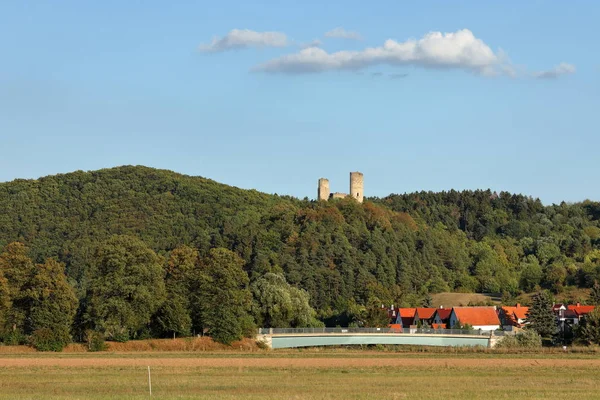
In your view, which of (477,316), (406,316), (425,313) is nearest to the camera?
(477,316)

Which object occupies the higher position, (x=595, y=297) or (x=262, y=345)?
(x=595, y=297)

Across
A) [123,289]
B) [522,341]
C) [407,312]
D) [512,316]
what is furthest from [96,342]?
[512,316]

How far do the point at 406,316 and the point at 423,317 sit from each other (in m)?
3.54

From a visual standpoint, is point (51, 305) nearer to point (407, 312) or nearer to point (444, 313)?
point (444, 313)

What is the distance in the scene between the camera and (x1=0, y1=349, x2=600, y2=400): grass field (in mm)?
43750

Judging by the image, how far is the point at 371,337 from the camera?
98.2m

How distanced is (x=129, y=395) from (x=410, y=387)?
1303 cm

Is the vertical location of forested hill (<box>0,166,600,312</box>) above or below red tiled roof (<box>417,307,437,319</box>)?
above

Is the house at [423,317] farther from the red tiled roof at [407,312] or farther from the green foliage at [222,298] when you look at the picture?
the green foliage at [222,298]

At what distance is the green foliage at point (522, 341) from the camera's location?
9800 centimetres

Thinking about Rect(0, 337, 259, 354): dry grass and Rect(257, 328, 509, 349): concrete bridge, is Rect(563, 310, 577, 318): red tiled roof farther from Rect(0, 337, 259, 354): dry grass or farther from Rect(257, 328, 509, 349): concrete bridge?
Rect(0, 337, 259, 354): dry grass

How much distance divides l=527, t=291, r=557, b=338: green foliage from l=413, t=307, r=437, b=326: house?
20445mm

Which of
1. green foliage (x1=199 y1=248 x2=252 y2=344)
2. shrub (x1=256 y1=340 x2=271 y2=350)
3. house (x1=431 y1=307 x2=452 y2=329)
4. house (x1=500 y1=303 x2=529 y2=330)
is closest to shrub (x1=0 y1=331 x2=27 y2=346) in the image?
green foliage (x1=199 y1=248 x2=252 y2=344)

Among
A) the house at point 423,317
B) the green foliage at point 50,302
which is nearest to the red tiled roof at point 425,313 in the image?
the house at point 423,317
